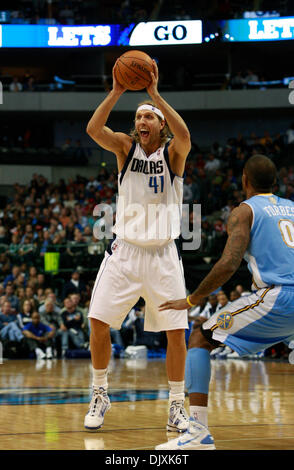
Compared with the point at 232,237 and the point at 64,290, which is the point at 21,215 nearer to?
the point at 64,290

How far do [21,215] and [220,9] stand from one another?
12.0 metres

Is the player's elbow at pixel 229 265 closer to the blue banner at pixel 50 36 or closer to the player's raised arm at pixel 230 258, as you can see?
the player's raised arm at pixel 230 258

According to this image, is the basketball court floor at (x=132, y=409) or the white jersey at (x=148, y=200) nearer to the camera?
the basketball court floor at (x=132, y=409)

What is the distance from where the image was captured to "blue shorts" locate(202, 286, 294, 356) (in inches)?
165

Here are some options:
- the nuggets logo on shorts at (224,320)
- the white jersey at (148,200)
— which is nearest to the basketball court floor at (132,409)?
the nuggets logo on shorts at (224,320)

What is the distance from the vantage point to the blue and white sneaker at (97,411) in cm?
531

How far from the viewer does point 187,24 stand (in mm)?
26297

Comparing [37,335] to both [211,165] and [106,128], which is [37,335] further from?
[211,165]

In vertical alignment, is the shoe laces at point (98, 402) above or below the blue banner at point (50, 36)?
below

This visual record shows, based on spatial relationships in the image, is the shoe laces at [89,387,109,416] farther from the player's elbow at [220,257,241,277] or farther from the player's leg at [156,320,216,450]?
the player's elbow at [220,257,241,277]

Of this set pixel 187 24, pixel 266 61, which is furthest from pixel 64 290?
pixel 266 61

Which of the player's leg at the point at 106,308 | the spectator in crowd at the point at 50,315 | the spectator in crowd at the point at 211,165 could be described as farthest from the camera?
the spectator in crowd at the point at 211,165

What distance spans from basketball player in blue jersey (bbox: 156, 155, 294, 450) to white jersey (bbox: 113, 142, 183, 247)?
4.43ft

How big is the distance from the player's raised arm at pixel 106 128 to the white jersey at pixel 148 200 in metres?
0.11
